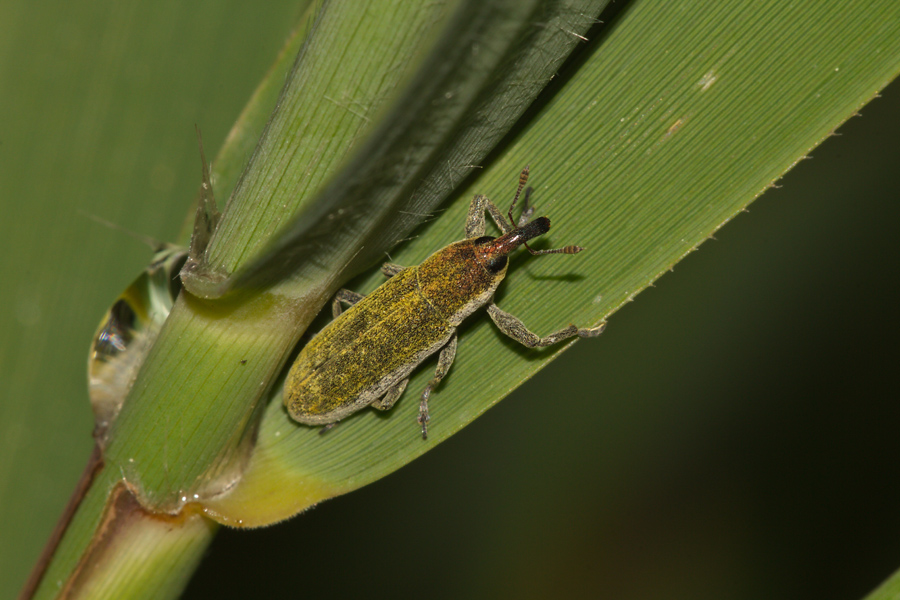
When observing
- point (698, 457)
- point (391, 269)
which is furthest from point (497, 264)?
point (698, 457)

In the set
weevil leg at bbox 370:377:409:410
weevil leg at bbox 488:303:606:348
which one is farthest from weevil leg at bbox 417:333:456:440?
weevil leg at bbox 488:303:606:348

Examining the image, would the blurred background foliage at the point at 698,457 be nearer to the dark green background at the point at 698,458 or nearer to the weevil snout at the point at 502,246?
the dark green background at the point at 698,458

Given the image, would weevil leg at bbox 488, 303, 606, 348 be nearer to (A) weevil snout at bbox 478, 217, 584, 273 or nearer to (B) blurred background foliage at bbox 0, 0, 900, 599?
(A) weevil snout at bbox 478, 217, 584, 273

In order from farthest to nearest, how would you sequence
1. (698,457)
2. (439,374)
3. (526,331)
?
(698,457), (439,374), (526,331)

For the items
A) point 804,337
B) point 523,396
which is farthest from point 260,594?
point 804,337

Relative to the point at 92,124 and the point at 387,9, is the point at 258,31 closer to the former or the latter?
the point at 92,124

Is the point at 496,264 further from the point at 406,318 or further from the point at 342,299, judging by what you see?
the point at 342,299
